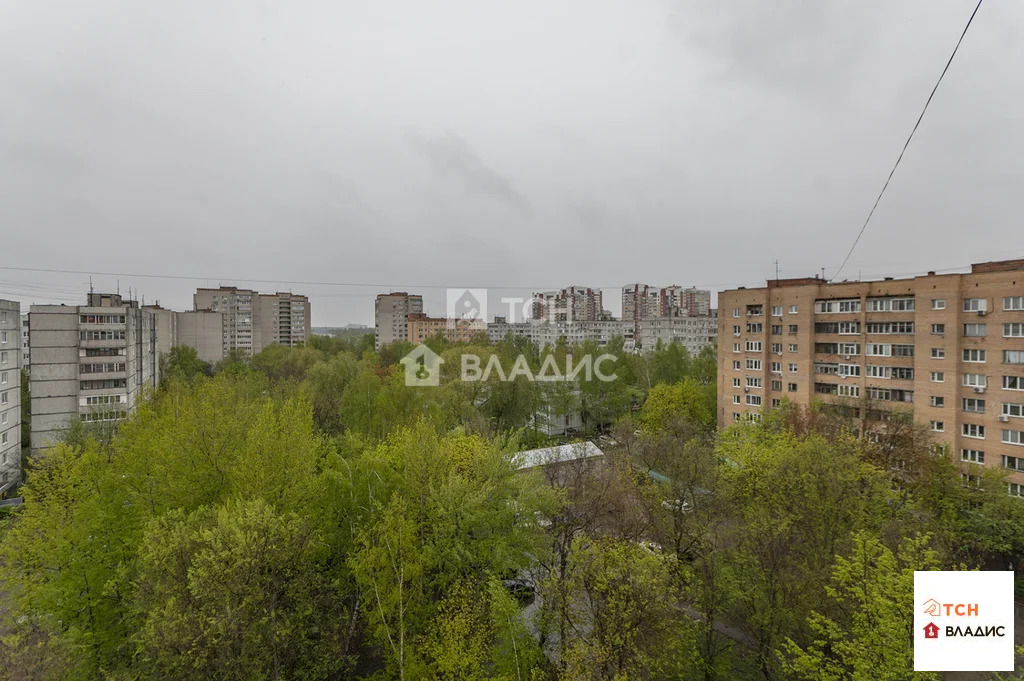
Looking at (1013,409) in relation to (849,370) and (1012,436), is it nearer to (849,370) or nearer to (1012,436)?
(1012,436)

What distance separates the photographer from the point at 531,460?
25219 millimetres

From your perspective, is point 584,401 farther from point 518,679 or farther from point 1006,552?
point 518,679

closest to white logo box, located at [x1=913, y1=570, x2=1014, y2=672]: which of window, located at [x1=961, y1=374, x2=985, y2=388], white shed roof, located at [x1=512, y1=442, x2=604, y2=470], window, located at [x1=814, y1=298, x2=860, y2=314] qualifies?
white shed roof, located at [x1=512, y1=442, x2=604, y2=470]

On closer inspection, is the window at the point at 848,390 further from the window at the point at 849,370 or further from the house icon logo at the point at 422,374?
the house icon logo at the point at 422,374

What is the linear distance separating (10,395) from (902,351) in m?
52.7

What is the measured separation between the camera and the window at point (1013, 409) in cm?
2158

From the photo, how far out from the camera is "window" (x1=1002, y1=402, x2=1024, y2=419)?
2158 cm

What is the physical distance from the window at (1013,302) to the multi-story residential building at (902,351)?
5cm

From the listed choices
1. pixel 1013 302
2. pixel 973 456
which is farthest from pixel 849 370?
pixel 1013 302

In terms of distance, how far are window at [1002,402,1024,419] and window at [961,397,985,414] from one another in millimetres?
764

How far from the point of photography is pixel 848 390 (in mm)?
28375

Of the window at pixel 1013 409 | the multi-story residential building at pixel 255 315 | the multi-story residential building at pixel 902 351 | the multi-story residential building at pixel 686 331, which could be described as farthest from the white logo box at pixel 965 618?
the multi-story residential building at pixel 255 315

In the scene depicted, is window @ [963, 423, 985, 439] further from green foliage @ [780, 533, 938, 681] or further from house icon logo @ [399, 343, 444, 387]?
house icon logo @ [399, 343, 444, 387]

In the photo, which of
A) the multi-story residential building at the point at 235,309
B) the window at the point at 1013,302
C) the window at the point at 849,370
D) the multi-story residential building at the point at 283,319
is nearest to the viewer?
the window at the point at 1013,302
